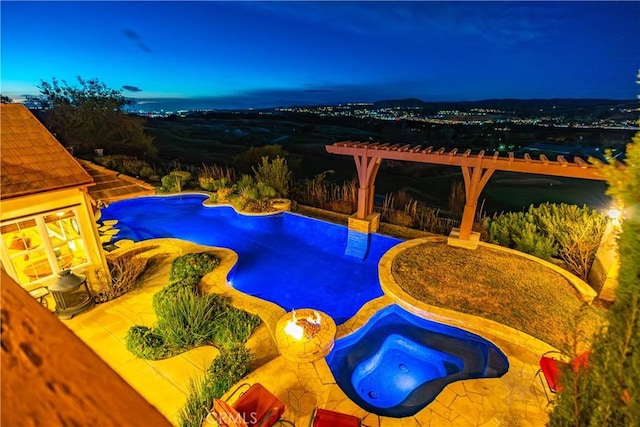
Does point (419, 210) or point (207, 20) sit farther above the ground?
point (207, 20)

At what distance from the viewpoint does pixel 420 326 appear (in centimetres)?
570

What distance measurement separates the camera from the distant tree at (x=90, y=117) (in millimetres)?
20344

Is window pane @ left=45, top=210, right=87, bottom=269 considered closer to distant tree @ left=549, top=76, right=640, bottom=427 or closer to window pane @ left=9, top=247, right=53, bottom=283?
window pane @ left=9, top=247, right=53, bottom=283

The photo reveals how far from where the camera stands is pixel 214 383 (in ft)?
13.7

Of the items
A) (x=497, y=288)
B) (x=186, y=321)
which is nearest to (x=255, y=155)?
(x=186, y=321)

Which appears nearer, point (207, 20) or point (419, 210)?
point (419, 210)

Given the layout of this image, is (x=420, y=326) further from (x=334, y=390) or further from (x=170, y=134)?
(x=170, y=134)

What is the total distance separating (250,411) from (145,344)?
8.06 ft

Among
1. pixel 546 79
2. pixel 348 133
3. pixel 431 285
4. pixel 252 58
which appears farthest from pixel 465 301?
pixel 348 133

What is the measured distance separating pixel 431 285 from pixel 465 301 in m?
0.73

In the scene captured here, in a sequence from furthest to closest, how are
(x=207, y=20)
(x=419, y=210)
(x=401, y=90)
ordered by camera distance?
(x=401, y=90) → (x=207, y=20) → (x=419, y=210)

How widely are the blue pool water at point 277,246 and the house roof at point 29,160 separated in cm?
399

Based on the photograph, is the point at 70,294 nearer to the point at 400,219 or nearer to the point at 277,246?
the point at 277,246

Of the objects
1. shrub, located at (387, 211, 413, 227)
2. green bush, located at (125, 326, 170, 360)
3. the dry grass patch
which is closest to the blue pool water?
the dry grass patch
